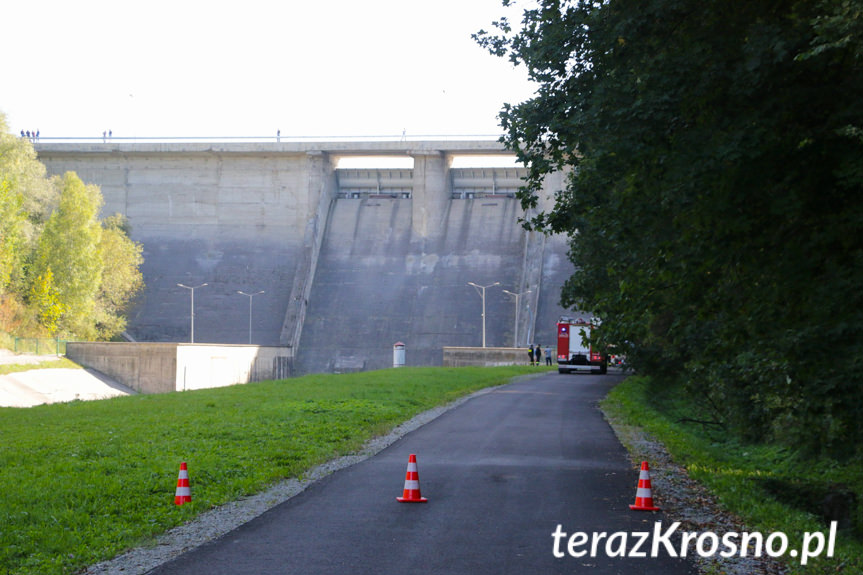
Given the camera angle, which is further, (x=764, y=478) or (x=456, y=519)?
(x=764, y=478)

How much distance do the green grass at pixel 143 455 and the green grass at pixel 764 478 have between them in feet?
19.8

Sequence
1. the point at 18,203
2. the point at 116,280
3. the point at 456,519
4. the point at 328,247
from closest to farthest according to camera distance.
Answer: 1. the point at 456,519
2. the point at 18,203
3. the point at 116,280
4. the point at 328,247

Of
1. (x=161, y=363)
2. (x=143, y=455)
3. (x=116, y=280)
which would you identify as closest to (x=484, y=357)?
(x=161, y=363)

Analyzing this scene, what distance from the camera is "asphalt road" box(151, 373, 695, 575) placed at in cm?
803

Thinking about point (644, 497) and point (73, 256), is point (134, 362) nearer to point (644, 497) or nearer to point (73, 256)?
point (73, 256)

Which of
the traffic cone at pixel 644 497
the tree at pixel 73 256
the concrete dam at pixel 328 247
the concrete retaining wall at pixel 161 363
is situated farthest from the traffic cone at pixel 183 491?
the concrete dam at pixel 328 247

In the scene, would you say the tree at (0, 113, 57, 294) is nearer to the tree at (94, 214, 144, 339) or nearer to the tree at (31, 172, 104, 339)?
the tree at (31, 172, 104, 339)

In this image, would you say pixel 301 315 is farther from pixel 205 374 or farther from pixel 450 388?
pixel 450 388

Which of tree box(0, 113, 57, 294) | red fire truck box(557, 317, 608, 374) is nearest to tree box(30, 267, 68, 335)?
tree box(0, 113, 57, 294)

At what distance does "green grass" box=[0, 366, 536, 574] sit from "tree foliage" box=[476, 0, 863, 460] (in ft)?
21.1

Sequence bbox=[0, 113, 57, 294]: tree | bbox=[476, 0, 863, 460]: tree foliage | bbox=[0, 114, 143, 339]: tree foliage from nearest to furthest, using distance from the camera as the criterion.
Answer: bbox=[476, 0, 863, 460]: tree foliage → bbox=[0, 113, 57, 294]: tree → bbox=[0, 114, 143, 339]: tree foliage

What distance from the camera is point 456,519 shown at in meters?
10.1

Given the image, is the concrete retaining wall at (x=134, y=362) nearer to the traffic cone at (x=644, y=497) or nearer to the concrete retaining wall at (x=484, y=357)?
the concrete retaining wall at (x=484, y=357)

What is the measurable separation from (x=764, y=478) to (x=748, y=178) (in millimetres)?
6661
